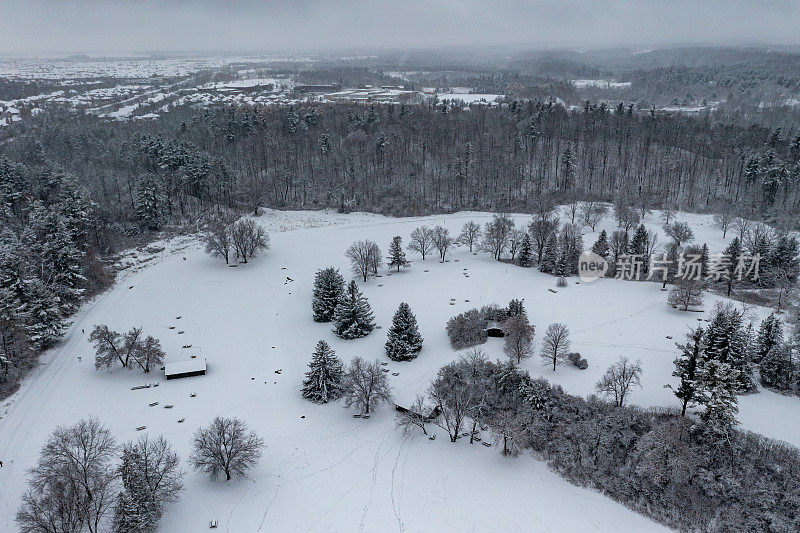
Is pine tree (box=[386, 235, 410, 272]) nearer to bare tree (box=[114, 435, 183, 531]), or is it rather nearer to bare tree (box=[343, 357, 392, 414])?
bare tree (box=[343, 357, 392, 414])

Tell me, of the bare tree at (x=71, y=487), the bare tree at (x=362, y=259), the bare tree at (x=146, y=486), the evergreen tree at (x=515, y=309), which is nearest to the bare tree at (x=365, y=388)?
the bare tree at (x=146, y=486)

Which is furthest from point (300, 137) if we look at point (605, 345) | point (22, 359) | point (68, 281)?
point (605, 345)

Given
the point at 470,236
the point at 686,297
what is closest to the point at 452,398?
the point at 686,297

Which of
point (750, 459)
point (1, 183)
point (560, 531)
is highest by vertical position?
point (1, 183)

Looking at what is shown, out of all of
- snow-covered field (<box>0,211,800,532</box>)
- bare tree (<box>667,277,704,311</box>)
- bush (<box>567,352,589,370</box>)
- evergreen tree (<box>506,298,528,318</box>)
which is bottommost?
snow-covered field (<box>0,211,800,532</box>)

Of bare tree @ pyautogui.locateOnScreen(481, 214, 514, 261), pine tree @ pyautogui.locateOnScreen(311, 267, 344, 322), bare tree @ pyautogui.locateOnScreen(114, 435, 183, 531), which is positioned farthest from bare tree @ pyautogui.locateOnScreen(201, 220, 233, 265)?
bare tree @ pyautogui.locateOnScreen(114, 435, 183, 531)

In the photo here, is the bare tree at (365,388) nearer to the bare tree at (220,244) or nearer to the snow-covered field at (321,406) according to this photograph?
the snow-covered field at (321,406)

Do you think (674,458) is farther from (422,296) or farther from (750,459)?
(422,296)
